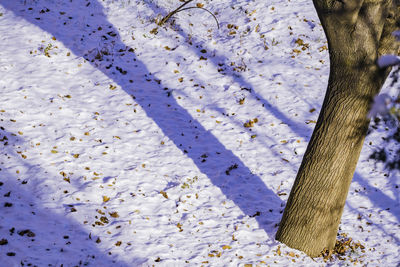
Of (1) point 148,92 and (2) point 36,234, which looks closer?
(2) point 36,234

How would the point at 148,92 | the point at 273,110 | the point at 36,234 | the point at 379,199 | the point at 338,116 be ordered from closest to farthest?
the point at 338,116
the point at 36,234
the point at 379,199
the point at 273,110
the point at 148,92

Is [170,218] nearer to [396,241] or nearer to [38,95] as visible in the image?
[396,241]

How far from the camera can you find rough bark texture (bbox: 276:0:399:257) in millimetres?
4672

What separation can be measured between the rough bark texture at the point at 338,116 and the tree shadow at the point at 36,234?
244cm

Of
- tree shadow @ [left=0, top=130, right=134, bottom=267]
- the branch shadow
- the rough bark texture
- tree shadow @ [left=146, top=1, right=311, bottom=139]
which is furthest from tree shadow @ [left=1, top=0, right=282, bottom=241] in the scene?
tree shadow @ [left=0, top=130, right=134, bottom=267]

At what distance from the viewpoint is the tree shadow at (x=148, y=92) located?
21.9 feet

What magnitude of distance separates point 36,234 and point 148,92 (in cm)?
433

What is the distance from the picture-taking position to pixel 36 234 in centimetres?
520

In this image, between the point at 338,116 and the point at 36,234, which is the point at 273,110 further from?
the point at 36,234

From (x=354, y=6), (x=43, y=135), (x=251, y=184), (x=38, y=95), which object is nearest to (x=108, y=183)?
(x=43, y=135)

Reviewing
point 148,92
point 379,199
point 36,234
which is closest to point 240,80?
point 148,92

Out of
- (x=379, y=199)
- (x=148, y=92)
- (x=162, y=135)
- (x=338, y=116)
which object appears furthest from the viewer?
(x=148, y=92)

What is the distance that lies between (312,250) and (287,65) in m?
5.26

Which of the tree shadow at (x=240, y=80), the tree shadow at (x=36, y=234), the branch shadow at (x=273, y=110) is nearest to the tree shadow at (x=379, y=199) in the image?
the branch shadow at (x=273, y=110)
